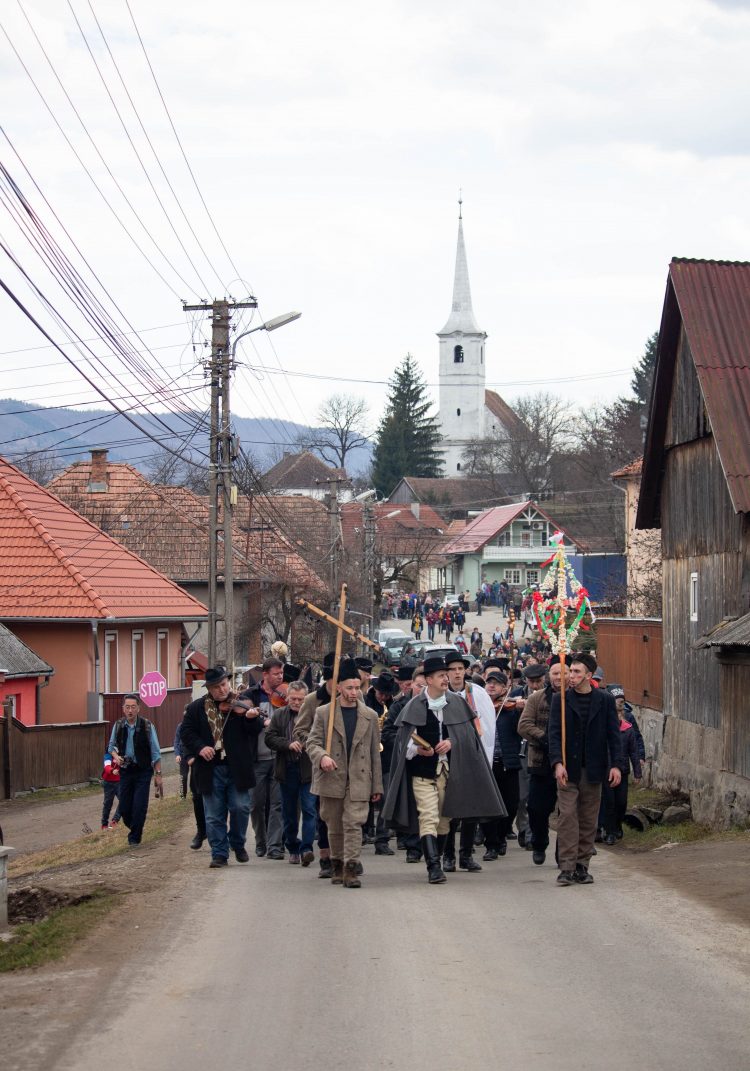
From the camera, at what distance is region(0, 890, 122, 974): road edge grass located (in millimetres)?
8086

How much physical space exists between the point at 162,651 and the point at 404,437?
80.5 meters

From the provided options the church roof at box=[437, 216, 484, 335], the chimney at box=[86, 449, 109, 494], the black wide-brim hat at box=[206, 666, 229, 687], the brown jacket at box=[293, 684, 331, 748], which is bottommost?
the brown jacket at box=[293, 684, 331, 748]

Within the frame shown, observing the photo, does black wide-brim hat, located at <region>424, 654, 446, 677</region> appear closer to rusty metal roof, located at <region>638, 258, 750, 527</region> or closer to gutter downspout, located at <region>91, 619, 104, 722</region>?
rusty metal roof, located at <region>638, 258, 750, 527</region>

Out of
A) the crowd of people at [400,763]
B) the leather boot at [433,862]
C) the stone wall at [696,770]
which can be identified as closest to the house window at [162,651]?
the stone wall at [696,770]

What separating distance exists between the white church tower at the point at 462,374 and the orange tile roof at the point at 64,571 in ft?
380

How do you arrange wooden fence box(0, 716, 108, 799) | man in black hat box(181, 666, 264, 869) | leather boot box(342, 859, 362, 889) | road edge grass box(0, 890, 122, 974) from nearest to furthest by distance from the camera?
road edge grass box(0, 890, 122, 974) < leather boot box(342, 859, 362, 889) < man in black hat box(181, 666, 264, 869) < wooden fence box(0, 716, 108, 799)

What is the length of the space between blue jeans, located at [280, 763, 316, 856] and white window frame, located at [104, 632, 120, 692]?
21.5 m

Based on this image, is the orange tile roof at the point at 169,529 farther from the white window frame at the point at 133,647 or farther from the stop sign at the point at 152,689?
the stop sign at the point at 152,689

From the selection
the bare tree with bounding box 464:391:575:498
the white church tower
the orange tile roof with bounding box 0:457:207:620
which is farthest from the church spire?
the orange tile roof with bounding box 0:457:207:620

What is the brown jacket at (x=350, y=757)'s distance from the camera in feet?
36.7

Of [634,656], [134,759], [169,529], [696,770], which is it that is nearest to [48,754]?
[634,656]

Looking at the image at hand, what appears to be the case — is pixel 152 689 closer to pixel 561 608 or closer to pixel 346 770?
pixel 561 608

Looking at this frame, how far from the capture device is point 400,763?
1142 cm

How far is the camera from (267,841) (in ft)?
43.8
